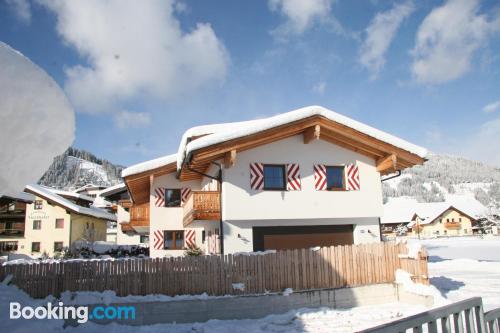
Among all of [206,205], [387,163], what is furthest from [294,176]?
[387,163]

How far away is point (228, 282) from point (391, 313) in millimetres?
4627

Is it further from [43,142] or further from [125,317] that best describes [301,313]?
[43,142]

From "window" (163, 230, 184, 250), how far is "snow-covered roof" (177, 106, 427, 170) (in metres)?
7.17

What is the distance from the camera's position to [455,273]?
61.5ft

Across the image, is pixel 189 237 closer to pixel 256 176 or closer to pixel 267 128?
pixel 256 176

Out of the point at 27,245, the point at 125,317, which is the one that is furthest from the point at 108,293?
the point at 27,245

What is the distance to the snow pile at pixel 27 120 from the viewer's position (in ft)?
8.33

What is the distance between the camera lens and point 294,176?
16.3m

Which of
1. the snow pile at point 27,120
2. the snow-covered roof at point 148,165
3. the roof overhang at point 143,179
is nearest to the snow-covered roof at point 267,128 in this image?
the snow-covered roof at point 148,165

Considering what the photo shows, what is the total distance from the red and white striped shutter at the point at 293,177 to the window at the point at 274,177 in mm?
206

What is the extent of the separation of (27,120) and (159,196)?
68.2 ft

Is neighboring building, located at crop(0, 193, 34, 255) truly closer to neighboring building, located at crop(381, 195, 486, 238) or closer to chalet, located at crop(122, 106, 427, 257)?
chalet, located at crop(122, 106, 427, 257)

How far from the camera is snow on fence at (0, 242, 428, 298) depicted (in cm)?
1120

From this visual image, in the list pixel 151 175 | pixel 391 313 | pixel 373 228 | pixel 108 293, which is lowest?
pixel 391 313
